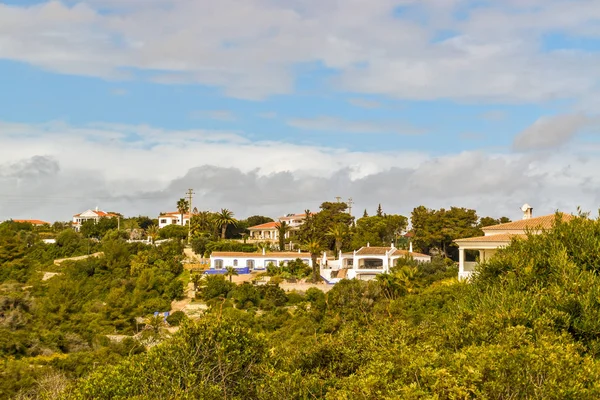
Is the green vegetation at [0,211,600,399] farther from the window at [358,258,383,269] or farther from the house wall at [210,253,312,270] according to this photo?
the window at [358,258,383,269]

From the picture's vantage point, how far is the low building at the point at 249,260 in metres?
64.6

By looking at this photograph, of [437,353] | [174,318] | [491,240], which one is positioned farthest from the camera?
[174,318]

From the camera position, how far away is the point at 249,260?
6544 cm

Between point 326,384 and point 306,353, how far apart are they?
151cm

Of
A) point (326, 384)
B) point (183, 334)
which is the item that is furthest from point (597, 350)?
point (183, 334)

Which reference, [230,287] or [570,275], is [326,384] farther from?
[230,287]

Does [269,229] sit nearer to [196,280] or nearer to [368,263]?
[368,263]

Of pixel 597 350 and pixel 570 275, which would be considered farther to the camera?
pixel 570 275

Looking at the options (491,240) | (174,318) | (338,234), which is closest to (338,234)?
(338,234)

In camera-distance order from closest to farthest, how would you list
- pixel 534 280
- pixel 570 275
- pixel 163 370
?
pixel 163 370 < pixel 570 275 < pixel 534 280

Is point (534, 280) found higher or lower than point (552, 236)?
lower

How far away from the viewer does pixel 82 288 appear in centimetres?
5853

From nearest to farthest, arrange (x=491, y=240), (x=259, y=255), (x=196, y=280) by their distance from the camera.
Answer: (x=491, y=240) → (x=196, y=280) → (x=259, y=255)

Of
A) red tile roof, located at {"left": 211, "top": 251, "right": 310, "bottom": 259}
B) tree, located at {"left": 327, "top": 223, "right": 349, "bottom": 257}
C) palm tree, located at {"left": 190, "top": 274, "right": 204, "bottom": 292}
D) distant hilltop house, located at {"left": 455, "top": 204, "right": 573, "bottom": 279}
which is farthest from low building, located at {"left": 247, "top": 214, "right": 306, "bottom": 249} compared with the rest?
distant hilltop house, located at {"left": 455, "top": 204, "right": 573, "bottom": 279}
